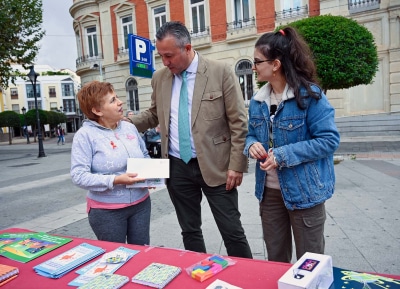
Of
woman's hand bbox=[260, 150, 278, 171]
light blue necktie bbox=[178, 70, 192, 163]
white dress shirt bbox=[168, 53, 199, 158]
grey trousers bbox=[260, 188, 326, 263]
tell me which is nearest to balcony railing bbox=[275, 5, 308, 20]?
white dress shirt bbox=[168, 53, 199, 158]

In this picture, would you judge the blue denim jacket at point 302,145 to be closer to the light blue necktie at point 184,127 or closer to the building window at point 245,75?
the light blue necktie at point 184,127

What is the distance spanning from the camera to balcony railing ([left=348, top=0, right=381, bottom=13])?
1486cm

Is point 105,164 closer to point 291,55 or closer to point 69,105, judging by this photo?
point 291,55

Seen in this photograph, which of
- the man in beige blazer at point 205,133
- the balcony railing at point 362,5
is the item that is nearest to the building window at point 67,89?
the balcony railing at point 362,5

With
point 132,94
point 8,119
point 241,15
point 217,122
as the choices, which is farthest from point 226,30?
point 8,119

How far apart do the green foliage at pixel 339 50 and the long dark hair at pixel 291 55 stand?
787 centimetres

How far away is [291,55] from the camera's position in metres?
1.78

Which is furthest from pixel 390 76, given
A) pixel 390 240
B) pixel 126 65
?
pixel 126 65

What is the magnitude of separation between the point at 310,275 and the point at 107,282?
0.75 metres

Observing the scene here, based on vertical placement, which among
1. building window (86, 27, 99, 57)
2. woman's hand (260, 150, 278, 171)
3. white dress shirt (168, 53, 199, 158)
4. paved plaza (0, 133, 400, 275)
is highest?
building window (86, 27, 99, 57)

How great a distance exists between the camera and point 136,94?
21156 millimetres

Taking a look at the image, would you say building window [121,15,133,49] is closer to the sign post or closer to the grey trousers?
the sign post

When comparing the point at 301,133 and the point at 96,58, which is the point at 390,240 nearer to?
the point at 301,133

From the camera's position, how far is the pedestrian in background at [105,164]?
6.63 feet
